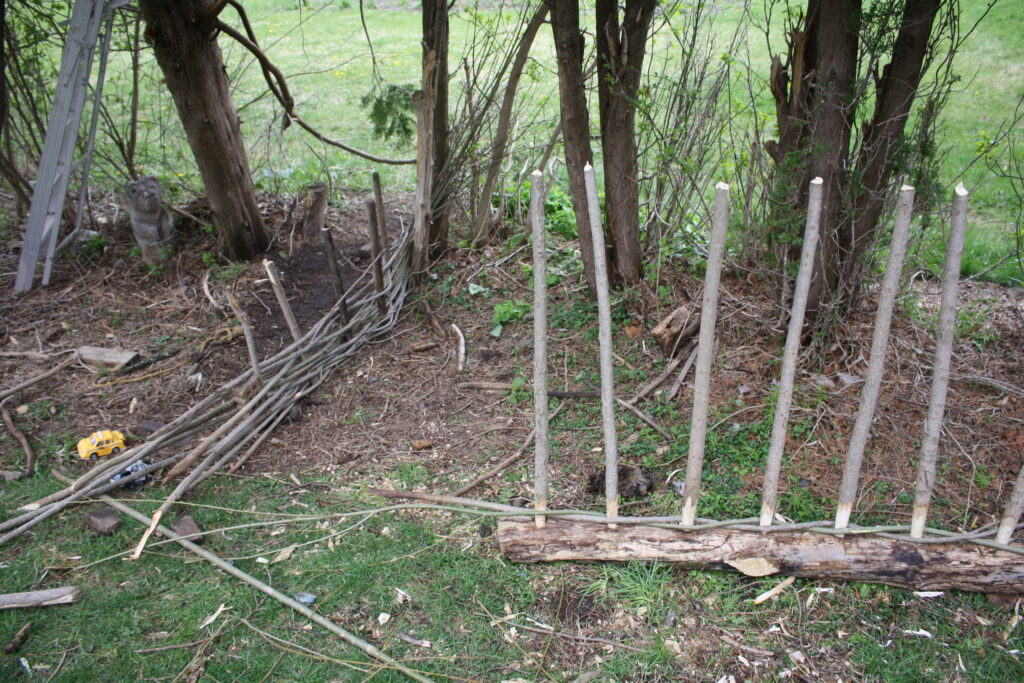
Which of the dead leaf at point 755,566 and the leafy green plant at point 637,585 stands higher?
the dead leaf at point 755,566

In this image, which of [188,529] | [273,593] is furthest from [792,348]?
[188,529]

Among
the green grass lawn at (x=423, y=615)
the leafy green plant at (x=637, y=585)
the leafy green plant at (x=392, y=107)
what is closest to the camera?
the green grass lawn at (x=423, y=615)

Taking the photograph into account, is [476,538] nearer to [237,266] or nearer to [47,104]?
[237,266]

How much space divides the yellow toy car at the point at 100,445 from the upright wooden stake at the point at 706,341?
9.21ft

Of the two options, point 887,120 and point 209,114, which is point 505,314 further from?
point 209,114

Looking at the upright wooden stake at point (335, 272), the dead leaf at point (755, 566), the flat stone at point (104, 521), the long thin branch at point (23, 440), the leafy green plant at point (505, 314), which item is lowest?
the flat stone at point (104, 521)

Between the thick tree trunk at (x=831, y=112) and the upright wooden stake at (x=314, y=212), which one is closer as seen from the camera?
the thick tree trunk at (x=831, y=112)

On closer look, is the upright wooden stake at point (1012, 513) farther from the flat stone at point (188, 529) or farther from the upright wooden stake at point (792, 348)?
the flat stone at point (188, 529)

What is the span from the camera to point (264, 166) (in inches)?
276

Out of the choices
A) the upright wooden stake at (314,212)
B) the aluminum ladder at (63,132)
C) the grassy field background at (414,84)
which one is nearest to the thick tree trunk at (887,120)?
the grassy field background at (414,84)

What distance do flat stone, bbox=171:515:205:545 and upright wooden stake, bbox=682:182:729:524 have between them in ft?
6.57

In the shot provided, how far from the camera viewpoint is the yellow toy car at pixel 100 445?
3.47 m

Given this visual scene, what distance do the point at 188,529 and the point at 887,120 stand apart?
11.7 ft

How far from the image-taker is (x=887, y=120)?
3121 millimetres
